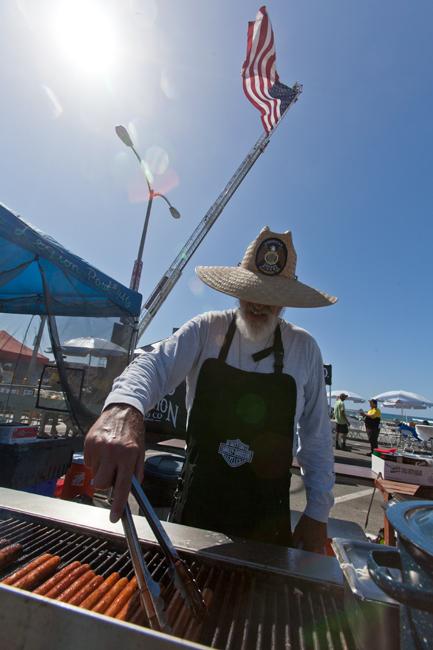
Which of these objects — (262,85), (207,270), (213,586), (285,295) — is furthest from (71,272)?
(262,85)

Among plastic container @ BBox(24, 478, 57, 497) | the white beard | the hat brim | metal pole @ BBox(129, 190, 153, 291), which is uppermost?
metal pole @ BBox(129, 190, 153, 291)

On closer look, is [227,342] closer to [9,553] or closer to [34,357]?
[9,553]

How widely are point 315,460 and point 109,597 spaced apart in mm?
1174

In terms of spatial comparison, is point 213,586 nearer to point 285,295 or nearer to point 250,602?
point 250,602

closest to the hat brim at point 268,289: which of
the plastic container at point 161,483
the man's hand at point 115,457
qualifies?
the man's hand at point 115,457

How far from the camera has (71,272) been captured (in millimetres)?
4301

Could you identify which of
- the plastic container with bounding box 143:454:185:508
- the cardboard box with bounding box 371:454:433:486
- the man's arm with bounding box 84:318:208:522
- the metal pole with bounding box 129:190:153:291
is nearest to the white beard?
the man's arm with bounding box 84:318:208:522

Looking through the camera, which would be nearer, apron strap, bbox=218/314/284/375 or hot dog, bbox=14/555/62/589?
hot dog, bbox=14/555/62/589

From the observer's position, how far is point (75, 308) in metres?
5.82

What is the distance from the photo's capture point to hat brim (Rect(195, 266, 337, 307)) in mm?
1741

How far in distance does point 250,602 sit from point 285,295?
1.30 metres

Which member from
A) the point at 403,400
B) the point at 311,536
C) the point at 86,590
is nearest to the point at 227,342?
the point at 311,536

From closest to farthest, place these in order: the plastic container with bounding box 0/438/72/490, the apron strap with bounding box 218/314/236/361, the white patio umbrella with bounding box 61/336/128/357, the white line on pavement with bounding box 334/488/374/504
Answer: the apron strap with bounding box 218/314/236/361 → the plastic container with bounding box 0/438/72/490 → the white patio umbrella with bounding box 61/336/128/357 → the white line on pavement with bounding box 334/488/374/504

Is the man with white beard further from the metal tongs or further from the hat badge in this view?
the metal tongs
